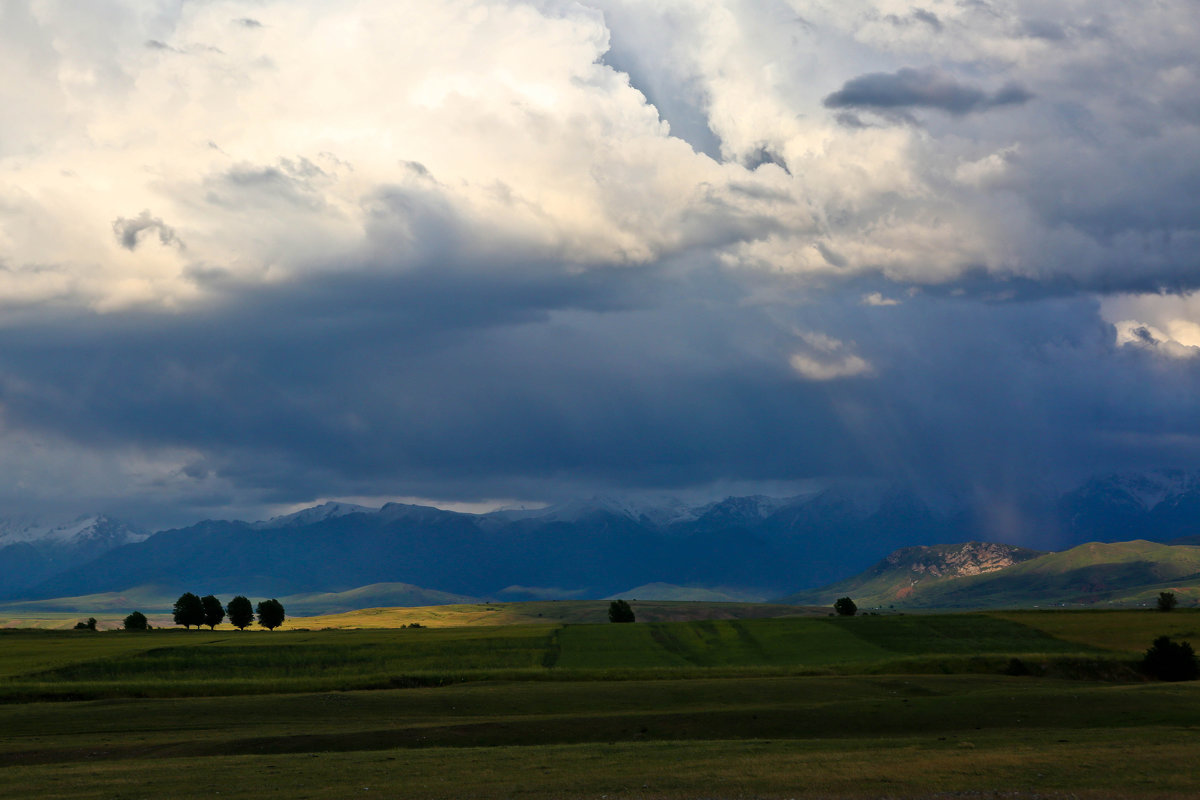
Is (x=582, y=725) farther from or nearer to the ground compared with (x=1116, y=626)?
farther from the ground

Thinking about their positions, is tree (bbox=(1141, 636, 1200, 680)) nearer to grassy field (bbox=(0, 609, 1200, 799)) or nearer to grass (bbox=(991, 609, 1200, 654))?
grassy field (bbox=(0, 609, 1200, 799))

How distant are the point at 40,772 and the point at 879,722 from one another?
173 ft

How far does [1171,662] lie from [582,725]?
6617cm

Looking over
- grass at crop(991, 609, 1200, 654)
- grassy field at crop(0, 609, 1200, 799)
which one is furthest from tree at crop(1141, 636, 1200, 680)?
grass at crop(991, 609, 1200, 654)

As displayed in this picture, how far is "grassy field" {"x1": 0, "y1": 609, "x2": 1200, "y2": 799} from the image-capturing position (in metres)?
47.4

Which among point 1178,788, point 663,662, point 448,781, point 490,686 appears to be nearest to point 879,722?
point 1178,788

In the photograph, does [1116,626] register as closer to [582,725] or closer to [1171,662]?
[1171,662]

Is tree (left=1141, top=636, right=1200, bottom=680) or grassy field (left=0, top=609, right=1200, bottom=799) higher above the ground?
grassy field (left=0, top=609, right=1200, bottom=799)

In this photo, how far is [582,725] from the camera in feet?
229

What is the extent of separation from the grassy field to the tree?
8.98ft

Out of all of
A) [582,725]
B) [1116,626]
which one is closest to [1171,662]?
[1116,626]

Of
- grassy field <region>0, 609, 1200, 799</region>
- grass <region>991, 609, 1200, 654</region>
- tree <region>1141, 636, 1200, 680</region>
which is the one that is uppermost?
grassy field <region>0, 609, 1200, 799</region>

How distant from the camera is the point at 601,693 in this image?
88.1 metres

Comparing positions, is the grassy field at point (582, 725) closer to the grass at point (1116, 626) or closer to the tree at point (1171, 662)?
the grass at point (1116, 626)
